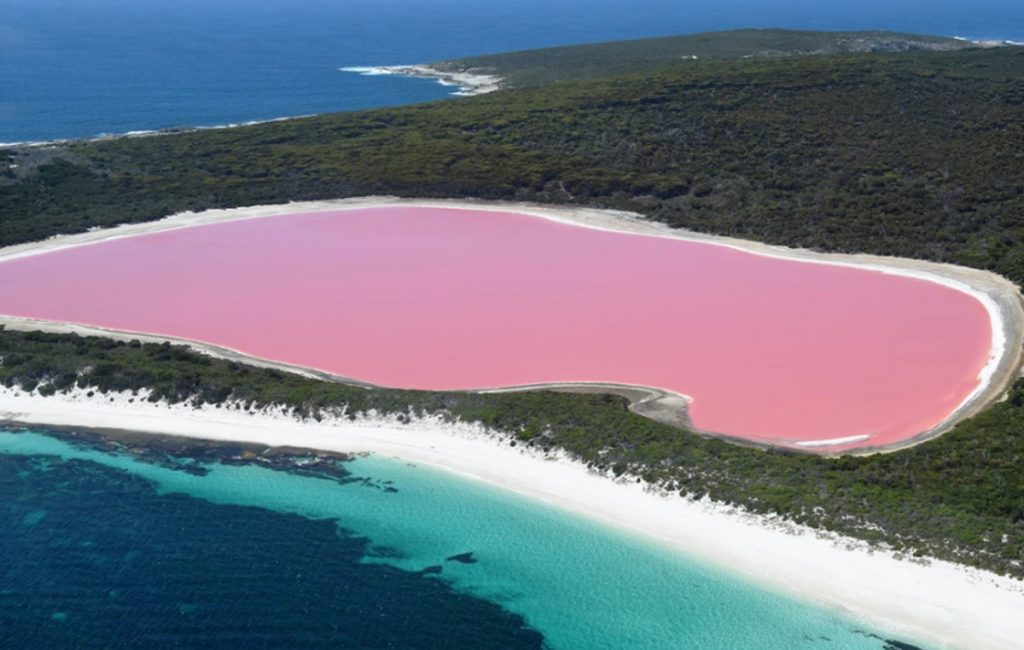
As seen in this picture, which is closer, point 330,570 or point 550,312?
point 330,570

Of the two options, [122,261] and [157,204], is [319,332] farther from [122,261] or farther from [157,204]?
[157,204]

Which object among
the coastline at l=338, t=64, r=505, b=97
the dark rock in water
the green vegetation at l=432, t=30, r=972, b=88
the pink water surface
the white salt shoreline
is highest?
the green vegetation at l=432, t=30, r=972, b=88

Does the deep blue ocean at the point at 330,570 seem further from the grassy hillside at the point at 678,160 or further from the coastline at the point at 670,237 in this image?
the grassy hillside at the point at 678,160

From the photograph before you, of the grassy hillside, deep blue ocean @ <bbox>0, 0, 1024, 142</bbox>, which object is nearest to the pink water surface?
the grassy hillside

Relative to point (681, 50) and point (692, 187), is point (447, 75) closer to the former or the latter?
point (681, 50)

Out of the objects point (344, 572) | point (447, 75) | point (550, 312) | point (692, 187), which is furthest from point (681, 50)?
point (344, 572)

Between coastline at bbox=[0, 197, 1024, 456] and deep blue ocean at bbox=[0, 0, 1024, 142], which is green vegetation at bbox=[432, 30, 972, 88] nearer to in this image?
deep blue ocean at bbox=[0, 0, 1024, 142]

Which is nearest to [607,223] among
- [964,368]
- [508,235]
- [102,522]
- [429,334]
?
[508,235]
